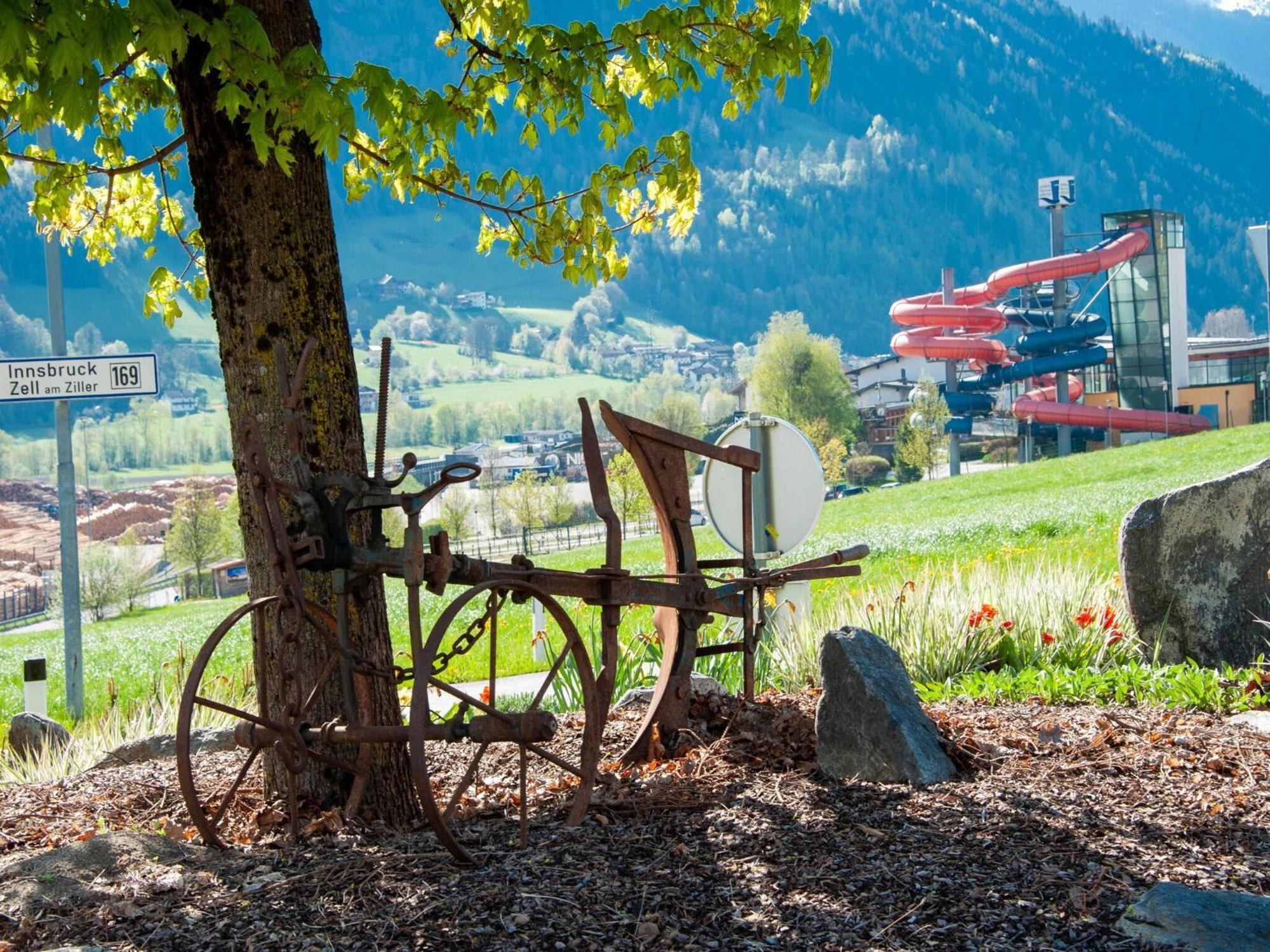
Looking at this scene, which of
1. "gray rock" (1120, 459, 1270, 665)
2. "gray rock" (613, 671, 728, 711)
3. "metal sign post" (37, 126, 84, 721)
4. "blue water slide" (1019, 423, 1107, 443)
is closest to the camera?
"gray rock" (613, 671, 728, 711)

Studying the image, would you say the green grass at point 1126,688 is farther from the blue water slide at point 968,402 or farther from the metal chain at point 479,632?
the blue water slide at point 968,402

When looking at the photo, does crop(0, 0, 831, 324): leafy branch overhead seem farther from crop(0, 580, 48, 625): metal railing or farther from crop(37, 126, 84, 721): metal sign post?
crop(0, 580, 48, 625): metal railing

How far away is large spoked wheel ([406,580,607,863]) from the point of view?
137 inches

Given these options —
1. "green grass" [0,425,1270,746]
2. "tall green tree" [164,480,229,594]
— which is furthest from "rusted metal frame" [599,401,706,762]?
"tall green tree" [164,480,229,594]

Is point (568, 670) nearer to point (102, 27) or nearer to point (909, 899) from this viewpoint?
point (909, 899)

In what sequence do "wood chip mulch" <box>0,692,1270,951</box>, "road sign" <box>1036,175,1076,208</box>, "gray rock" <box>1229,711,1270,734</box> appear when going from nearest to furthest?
"wood chip mulch" <box>0,692,1270,951</box>
"gray rock" <box>1229,711,1270,734</box>
"road sign" <box>1036,175,1076,208</box>

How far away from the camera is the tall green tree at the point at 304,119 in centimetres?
375

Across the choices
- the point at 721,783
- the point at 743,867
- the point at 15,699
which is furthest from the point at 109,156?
the point at 15,699

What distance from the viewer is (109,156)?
21.2ft

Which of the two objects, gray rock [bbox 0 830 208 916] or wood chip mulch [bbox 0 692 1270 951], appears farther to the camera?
gray rock [bbox 0 830 208 916]

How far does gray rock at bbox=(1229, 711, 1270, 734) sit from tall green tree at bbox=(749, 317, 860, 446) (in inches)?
3574

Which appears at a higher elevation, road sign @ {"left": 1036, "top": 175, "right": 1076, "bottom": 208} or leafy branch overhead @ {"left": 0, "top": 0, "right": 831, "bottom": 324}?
road sign @ {"left": 1036, "top": 175, "right": 1076, "bottom": 208}

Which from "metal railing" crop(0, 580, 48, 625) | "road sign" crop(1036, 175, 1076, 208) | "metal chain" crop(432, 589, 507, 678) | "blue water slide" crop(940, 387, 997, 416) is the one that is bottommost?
"metal railing" crop(0, 580, 48, 625)

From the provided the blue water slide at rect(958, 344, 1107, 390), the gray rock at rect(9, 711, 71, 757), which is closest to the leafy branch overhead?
the gray rock at rect(9, 711, 71, 757)
